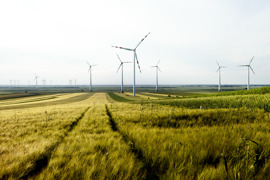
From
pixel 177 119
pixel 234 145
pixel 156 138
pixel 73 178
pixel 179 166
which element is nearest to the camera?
pixel 73 178

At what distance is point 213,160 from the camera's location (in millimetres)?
2291

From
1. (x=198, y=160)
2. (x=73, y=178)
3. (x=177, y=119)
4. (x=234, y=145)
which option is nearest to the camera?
(x=73, y=178)

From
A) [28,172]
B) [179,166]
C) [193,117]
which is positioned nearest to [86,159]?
[28,172]

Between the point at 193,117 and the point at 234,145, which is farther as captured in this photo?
the point at 193,117

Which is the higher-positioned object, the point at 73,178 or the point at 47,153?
the point at 73,178

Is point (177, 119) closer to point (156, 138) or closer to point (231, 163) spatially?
point (156, 138)

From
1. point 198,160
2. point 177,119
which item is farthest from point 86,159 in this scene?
point 177,119

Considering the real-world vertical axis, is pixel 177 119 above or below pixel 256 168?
below

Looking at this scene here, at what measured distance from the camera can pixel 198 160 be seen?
7.27 feet

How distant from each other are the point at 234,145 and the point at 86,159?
291cm

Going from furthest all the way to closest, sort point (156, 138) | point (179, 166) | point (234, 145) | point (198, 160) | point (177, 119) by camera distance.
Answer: point (177, 119)
point (156, 138)
point (234, 145)
point (198, 160)
point (179, 166)

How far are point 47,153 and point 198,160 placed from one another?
302 cm

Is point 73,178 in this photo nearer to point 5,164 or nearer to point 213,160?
point 5,164

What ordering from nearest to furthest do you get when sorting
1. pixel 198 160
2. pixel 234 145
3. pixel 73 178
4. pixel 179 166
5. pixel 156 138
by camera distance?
pixel 73 178 → pixel 179 166 → pixel 198 160 → pixel 234 145 → pixel 156 138
